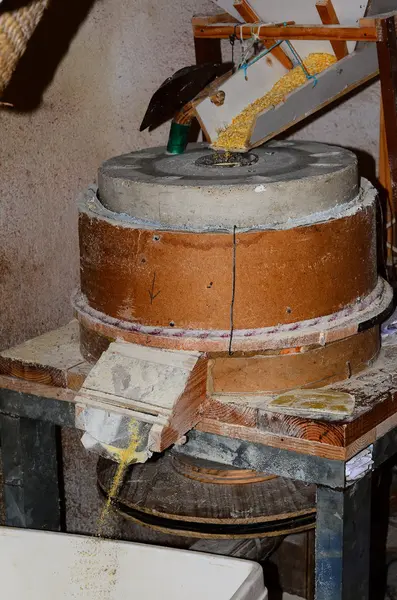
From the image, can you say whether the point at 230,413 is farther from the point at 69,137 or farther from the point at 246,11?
the point at 246,11

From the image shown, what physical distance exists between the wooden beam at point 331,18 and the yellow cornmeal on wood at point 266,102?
48 mm

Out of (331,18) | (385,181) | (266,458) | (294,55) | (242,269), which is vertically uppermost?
(331,18)

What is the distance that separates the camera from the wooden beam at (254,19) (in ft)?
9.91

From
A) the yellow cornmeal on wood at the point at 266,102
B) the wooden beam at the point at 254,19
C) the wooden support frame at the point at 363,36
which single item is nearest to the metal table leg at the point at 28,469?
the yellow cornmeal on wood at the point at 266,102

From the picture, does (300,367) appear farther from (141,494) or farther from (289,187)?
(141,494)

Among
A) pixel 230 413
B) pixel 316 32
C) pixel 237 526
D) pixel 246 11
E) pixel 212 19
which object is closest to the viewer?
pixel 230 413

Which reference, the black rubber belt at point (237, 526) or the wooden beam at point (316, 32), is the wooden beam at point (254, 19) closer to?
the wooden beam at point (316, 32)

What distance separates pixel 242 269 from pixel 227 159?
50cm

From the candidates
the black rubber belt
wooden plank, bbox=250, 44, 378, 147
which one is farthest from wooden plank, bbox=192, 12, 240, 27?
the black rubber belt

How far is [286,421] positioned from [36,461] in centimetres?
91

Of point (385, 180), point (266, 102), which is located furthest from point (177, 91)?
point (385, 180)

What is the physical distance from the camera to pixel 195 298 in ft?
7.22

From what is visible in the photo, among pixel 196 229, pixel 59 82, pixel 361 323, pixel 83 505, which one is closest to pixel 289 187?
pixel 196 229

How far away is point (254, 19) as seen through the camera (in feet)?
10.3
